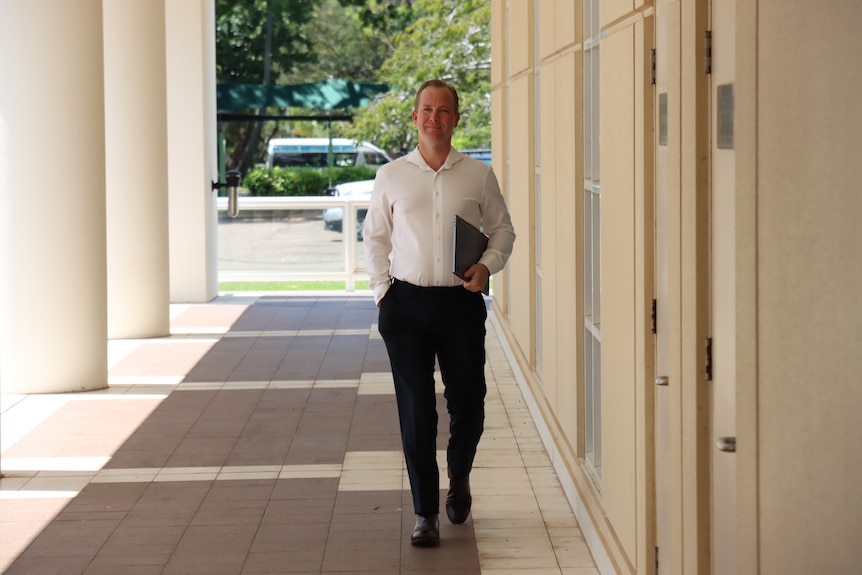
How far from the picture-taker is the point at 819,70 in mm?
2553

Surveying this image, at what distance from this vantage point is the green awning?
25859 millimetres

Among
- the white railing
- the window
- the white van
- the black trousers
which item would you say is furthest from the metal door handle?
the white van

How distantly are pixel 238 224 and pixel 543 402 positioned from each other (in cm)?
922

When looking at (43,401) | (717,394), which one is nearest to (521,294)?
(43,401)

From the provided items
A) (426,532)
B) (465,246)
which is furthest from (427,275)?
(426,532)

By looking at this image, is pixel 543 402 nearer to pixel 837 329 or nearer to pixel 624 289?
pixel 624 289

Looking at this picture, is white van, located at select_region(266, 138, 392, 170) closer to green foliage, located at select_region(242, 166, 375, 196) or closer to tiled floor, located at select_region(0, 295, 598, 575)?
green foliage, located at select_region(242, 166, 375, 196)

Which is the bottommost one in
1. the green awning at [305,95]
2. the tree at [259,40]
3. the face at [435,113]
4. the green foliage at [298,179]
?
the face at [435,113]

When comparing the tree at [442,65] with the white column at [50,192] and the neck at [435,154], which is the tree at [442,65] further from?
the neck at [435,154]

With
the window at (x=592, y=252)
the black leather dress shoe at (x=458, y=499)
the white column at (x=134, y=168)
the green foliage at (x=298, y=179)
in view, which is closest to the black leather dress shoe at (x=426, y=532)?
the black leather dress shoe at (x=458, y=499)

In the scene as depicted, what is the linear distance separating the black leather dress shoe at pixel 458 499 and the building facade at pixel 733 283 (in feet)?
3.13

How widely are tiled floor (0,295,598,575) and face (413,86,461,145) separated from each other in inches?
64.3

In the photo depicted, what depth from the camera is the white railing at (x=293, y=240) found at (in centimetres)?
1572

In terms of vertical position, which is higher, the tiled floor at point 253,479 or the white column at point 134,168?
the white column at point 134,168
